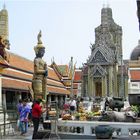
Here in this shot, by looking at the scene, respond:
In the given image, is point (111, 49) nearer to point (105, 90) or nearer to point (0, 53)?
point (105, 90)

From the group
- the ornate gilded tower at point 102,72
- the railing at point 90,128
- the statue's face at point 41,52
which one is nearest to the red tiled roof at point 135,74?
the ornate gilded tower at point 102,72

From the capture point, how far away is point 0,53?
15.1 meters

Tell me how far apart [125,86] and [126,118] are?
50.8 metres

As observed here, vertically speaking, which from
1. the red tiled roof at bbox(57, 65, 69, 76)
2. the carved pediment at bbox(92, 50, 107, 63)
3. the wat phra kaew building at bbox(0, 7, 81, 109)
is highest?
the carved pediment at bbox(92, 50, 107, 63)

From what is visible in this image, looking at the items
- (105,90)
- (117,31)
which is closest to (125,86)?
(105,90)

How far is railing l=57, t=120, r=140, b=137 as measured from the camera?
1074 centimetres

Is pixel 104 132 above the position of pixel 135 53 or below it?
below

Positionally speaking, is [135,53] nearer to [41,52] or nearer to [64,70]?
[64,70]

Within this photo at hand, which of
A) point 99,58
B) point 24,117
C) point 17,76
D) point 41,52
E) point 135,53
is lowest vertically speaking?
point 24,117

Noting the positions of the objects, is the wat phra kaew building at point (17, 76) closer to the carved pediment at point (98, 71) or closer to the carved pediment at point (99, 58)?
the carved pediment at point (98, 71)

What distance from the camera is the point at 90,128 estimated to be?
1119 centimetres

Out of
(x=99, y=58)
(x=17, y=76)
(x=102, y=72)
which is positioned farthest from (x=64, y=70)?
(x=17, y=76)

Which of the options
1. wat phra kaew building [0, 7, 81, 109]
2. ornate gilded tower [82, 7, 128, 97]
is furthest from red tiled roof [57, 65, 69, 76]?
ornate gilded tower [82, 7, 128, 97]

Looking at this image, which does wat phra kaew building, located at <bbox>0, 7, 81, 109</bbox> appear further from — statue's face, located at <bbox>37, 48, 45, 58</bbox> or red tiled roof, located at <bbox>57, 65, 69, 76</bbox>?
statue's face, located at <bbox>37, 48, 45, 58</bbox>
